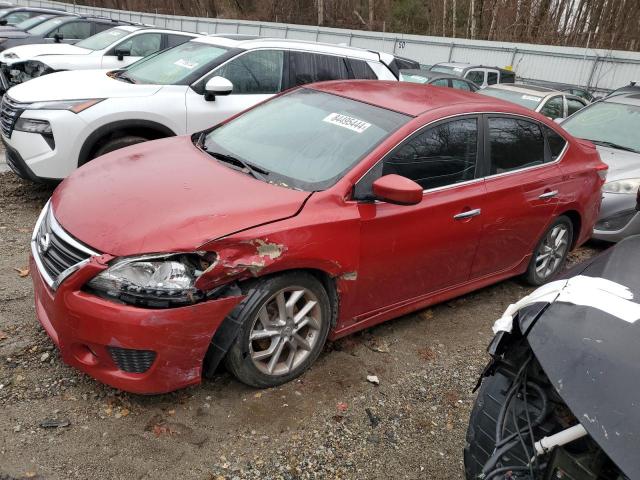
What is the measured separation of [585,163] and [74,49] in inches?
347

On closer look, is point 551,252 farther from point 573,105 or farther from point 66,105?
point 573,105

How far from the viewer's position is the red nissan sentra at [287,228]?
2.64 metres

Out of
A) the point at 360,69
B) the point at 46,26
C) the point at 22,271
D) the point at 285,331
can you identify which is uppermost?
the point at 360,69

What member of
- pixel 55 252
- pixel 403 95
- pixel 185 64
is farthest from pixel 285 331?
pixel 185 64

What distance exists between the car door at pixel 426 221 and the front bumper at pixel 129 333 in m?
1.01

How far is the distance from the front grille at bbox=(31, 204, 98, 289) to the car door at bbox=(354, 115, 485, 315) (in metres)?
1.53

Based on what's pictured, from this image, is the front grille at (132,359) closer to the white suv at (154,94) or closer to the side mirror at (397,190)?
the side mirror at (397,190)

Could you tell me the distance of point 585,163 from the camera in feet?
15.8

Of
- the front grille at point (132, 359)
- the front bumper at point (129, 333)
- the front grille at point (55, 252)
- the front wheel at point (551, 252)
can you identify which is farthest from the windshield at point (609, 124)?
the front grille at point (55, 252)

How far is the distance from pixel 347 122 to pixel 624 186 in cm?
393

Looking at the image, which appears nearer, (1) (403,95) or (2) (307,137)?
(2) (307,137)

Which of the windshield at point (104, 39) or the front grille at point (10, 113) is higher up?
the windshield at point (104, 39)

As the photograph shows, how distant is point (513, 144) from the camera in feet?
13.8

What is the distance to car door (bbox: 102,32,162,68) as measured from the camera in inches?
358
